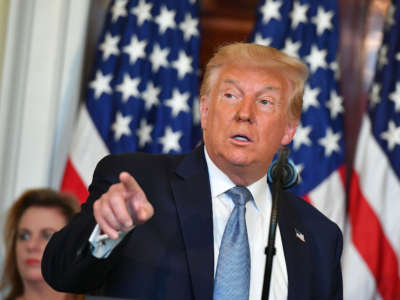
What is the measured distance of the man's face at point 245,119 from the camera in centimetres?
213

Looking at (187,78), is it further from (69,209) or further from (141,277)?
(141,277)

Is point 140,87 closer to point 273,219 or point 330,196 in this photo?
point 330,196

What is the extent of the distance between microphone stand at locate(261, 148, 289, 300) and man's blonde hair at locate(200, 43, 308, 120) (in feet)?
1.64

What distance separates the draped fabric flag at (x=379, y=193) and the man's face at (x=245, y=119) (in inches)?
75.4

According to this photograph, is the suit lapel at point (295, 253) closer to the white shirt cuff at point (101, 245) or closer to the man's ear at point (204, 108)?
the man's ear at point (204, 108)

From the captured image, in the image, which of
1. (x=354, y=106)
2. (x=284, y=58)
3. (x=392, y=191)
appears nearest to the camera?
(x=284, y=58)

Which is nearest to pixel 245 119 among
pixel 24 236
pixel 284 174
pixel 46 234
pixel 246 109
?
pixel 246 109

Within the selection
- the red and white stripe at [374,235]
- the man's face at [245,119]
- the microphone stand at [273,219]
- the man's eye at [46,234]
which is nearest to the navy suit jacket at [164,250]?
the man's face at [245,119]

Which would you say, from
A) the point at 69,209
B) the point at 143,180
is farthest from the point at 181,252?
the point at 69,209

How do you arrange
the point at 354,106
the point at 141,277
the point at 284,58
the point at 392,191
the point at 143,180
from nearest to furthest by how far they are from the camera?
the point at 141,277 < the point at 143,180 < the point at 284,58 < the point at 392,191 < the point at 354,106

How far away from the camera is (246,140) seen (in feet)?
7.07

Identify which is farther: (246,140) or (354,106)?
(354,106)

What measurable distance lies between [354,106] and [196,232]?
3021mm

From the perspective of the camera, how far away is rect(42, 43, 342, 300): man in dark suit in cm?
182
